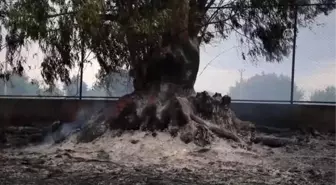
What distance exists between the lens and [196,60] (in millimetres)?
7629

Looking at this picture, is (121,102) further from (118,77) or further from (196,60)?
(118,77)

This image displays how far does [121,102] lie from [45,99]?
406 cm

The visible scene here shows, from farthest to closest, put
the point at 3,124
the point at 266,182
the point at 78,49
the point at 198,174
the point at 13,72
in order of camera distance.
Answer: the point at 3,124
the point at 13,72
the point at 78,49
the point at 198,174
the point at 266,182

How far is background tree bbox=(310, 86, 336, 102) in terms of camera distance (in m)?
9.41

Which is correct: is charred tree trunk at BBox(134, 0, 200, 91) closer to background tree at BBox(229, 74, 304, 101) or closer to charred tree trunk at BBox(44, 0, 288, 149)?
charred tree trunk at BBox(44, 0, 288, 149)

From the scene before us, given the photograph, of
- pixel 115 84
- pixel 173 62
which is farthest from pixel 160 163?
pixel 115 84

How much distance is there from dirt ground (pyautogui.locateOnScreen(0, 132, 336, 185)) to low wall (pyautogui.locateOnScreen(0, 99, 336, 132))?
2307mm

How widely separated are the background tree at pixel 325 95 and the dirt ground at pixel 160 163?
2448mm

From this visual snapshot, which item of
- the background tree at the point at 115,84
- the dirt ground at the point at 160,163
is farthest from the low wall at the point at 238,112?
the dirt ground at the point at 160,163

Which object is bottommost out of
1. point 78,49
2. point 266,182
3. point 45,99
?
point 266,182

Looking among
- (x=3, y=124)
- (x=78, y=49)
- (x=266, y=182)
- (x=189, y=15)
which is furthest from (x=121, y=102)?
(x=3, y=124)

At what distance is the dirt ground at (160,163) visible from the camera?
16.0ft

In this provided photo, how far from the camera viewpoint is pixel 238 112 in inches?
399

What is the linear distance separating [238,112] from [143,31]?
4865mm
